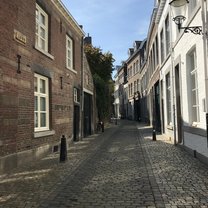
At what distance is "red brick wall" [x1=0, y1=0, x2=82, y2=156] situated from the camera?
9203mm

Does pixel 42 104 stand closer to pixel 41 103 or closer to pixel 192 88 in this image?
pixel 41 103

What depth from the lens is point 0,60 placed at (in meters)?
8.93

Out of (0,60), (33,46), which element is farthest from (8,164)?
(33,46)

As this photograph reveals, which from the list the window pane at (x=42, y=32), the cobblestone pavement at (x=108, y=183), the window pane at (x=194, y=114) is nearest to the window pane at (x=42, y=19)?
the window pane at (x=42, y=32)

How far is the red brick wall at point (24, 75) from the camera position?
30.2ft

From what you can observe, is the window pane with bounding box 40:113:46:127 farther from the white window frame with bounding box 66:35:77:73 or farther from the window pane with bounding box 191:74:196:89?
the window pane with bounding box 191:74:196:89

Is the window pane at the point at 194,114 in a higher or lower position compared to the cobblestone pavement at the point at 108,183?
higher

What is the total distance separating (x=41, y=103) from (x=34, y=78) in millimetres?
1255

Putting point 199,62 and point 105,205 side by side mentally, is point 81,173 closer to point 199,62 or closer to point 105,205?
point 105,205

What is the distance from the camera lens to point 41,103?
12.6 metres

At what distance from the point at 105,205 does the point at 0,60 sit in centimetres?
503

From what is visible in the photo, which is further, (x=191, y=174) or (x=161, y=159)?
(x=161, y=159)

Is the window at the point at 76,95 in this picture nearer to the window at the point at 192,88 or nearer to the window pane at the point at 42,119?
the window pane at the point at 42,119

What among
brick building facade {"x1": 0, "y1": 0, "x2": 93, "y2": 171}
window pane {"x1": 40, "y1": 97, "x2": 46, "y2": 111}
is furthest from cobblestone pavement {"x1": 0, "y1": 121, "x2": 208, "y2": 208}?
window pane {"x1": 40, "y1": 97, "x2": 46, "y2": 111}
